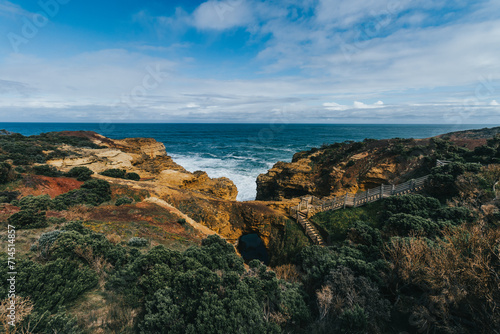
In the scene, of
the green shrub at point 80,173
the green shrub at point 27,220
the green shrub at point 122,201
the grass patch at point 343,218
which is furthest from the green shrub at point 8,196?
the grass patch at point 343,218

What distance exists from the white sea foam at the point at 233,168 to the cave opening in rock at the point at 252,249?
13433 mm

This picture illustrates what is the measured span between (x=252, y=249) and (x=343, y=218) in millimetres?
9936

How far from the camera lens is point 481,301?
18.0 ft

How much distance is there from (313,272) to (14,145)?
1505 inches

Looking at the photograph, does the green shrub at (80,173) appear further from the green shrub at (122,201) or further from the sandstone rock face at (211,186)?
the sandstone rock face at (211,186)

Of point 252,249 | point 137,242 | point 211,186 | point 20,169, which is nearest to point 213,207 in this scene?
point 252,249

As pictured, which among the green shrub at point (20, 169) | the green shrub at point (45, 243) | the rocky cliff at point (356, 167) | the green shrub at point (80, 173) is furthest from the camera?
the rocky cliff at point (356, 167)

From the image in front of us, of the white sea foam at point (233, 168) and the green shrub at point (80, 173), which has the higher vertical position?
the green shrub at point (80, 173)

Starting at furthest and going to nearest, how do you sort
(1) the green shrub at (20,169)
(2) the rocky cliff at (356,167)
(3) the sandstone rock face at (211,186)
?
(3) the sandstone rock face at (211,186) < (2) the rocky cliff at (356,167) < (1) the green shrub at (20,169)

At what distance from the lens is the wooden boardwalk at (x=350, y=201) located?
57.3 ft

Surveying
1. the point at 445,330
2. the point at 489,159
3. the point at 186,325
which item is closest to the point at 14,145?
the point at 186,325

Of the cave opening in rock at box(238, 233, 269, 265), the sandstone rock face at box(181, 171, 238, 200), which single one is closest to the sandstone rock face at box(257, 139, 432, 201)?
the sandstone rock face at box(181, 171, 238, 200)

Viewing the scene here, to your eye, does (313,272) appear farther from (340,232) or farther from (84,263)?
(84,263)

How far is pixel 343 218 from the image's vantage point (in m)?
17.2
